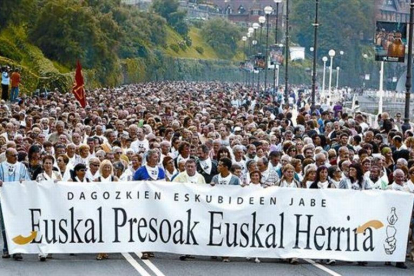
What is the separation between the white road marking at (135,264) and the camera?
15.4m

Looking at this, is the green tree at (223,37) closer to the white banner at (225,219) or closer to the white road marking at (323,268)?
the white road marking at (323,268)

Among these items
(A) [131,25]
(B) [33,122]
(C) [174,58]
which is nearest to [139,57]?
(A) [131,25]

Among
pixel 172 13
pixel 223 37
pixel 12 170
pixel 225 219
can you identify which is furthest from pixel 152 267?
pixel 223 37

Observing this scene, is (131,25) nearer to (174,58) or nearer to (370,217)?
(174,58)

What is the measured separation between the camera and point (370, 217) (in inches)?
648

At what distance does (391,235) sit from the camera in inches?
648

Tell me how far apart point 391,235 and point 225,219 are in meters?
2.22

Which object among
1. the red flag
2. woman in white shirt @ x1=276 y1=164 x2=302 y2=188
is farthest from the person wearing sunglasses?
the red flag

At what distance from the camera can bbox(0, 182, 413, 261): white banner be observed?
53.2 feet

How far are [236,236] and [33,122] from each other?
40.0ft

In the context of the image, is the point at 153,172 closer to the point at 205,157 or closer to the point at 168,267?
the point at 205,157

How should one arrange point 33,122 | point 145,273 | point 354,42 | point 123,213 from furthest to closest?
point 354,42 < point 33,122 < point 123,213 < point 145,273

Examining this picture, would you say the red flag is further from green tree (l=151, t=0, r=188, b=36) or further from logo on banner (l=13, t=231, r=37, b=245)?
green tree (l=151, t=0, r=188, b=36)

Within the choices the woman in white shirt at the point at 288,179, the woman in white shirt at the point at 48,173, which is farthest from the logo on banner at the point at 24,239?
the woman in white shirt at the point at 288,179
